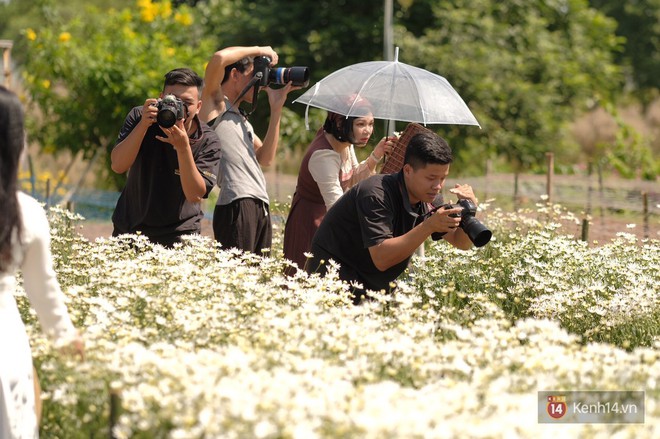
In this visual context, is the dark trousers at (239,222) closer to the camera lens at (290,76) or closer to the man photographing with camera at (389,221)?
the man photographing with camera at (389,221)

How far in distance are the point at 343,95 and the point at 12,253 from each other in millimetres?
3090

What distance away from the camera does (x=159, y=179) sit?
5.20 metres

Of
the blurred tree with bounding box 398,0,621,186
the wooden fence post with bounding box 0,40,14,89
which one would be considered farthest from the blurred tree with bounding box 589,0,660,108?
the wooden fence post with bounding box 0,40,14,89

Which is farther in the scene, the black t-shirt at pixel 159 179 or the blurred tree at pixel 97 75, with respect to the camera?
the blurred tree at pixel 97 75

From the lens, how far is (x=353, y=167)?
5.73 meters

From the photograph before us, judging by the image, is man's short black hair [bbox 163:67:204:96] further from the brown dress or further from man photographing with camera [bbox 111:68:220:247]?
the brown dress

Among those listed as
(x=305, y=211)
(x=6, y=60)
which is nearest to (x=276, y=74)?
(x=305, y=211)

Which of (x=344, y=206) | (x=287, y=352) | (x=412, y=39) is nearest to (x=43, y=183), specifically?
(x=412, y=39)

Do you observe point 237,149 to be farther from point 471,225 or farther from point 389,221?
point 471,225

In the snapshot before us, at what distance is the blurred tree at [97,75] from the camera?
13.0 meters

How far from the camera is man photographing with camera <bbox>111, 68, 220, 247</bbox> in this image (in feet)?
16.6

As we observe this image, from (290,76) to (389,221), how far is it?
1477mm

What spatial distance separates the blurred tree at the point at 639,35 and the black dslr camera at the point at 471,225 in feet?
87.9

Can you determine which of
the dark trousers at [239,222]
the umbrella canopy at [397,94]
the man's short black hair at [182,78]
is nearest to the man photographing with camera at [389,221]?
the dark trousers at [239,222]
